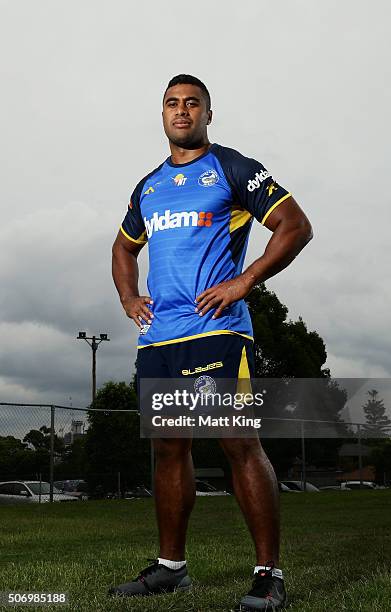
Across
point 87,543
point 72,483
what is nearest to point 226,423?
point 87,543

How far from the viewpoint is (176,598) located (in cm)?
339

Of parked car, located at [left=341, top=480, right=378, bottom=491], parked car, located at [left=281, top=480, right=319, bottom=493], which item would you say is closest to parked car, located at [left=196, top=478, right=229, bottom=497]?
parked car, located at [left=281, top=480, right=319, bottom=493]

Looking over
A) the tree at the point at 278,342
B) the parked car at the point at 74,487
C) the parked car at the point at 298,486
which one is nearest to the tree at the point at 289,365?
the tree at the point at 278,342

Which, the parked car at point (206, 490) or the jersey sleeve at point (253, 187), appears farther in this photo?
the parked car at point (206, 490)

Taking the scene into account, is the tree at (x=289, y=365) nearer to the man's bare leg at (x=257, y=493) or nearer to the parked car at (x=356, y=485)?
the parked car at (x=356, y=485)

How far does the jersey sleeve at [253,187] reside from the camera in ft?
11.4

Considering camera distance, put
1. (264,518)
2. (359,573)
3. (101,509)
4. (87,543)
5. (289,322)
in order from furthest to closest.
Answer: (289,322)
(101,509)
(87,543)
(359,573)
(264,518)

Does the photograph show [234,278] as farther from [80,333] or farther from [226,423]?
[80,333]

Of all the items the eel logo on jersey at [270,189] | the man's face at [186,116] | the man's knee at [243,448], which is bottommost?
the man's knee at [243,448]

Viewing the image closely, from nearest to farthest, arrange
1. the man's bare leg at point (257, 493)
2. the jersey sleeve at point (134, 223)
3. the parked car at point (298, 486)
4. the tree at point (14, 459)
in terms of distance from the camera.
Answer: the man's bare leg at point (257, 493)
the jersey sleeve at point (134, 223)
the tree at point (14, 459)
the parked car at point (298, 486)

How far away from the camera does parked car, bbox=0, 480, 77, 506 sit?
47.1ft

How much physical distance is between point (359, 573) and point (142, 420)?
58.5 inches

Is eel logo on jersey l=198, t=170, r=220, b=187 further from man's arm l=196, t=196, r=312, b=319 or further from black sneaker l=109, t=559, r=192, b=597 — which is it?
black sneaker l=109, t=559, r=192, b=597

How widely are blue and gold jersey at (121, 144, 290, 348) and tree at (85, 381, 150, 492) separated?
13302 millimetres
